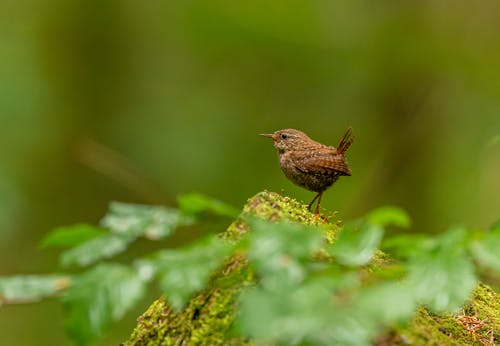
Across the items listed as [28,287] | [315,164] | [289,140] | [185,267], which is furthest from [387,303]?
[289,140]

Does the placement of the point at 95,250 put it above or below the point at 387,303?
above

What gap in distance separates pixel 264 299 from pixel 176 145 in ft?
19.2

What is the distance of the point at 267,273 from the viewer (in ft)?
3.66

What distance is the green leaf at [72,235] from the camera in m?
1.22

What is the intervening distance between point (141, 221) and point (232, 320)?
503 mm

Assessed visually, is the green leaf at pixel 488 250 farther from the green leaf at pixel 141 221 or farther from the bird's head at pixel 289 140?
the bird's head at pixel 289 140

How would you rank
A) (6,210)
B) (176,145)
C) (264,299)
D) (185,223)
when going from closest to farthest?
(264,299), (185,223), (6,210), (176,145)

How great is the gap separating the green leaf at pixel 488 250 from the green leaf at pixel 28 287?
0.67 metres

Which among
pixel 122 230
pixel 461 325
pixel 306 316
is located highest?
pixel 461 325

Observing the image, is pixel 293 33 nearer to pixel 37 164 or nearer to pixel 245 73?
pixel 245 73

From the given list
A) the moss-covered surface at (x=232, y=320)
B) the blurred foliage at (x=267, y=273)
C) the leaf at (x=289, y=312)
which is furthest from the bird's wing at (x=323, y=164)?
the leaf at (x=289, y=312)

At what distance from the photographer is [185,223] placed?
1250 mm

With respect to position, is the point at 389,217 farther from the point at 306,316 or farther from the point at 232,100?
the point at 232,100

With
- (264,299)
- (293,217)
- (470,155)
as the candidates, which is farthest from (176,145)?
(264,299)
